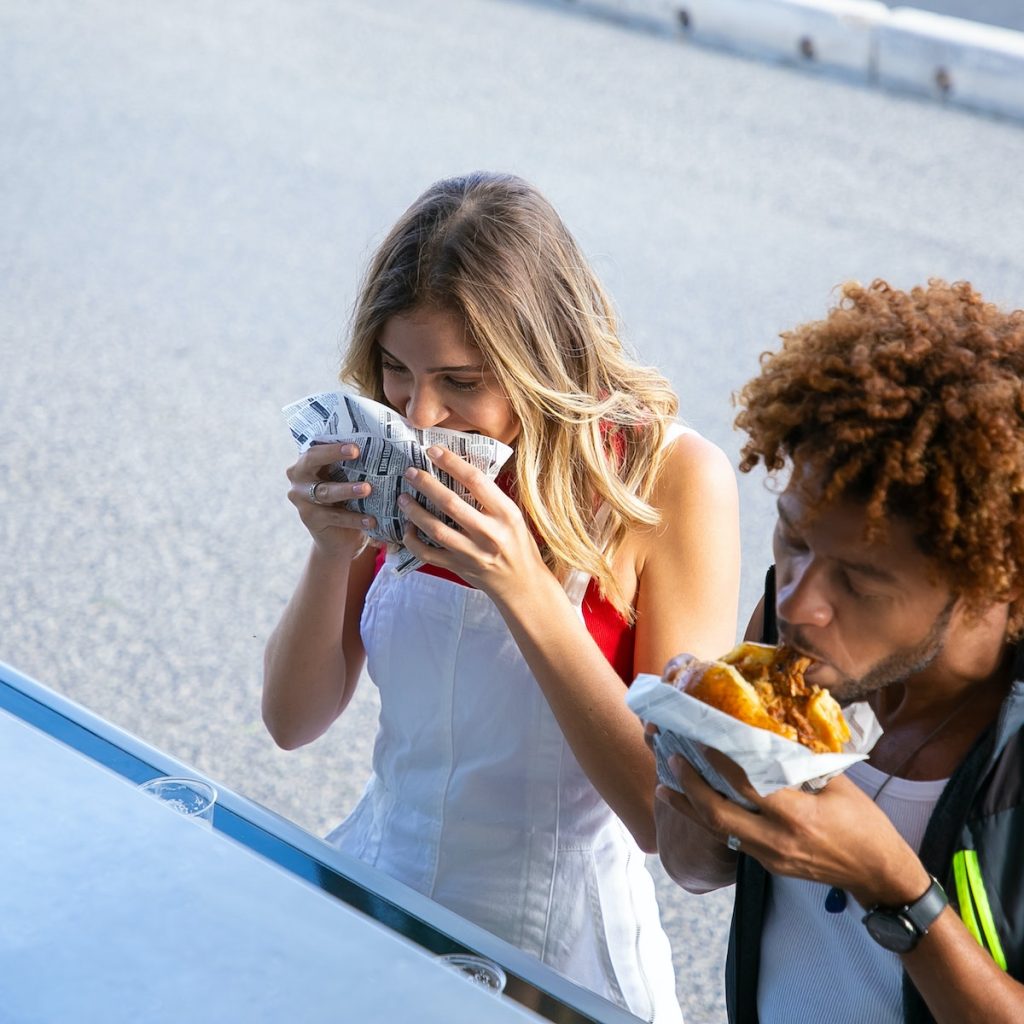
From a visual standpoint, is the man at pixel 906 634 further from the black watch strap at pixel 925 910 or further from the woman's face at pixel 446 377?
the woman's face at pixel 446 377

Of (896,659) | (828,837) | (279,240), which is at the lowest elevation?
(279,240)

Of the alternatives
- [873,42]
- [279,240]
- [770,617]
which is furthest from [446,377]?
[873,42]

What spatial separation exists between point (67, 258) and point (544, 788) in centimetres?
454

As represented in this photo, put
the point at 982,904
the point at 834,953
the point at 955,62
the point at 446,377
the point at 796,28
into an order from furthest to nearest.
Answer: the point at 796,28, the point at 955,62, the point at 446,377, the point at 834,953, the point at 982,904

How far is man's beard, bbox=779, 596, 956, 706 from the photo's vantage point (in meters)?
1.35

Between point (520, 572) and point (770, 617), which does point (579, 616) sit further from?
point (770, 617)

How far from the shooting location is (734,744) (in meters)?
1.26

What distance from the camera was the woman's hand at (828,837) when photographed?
4.20 feet

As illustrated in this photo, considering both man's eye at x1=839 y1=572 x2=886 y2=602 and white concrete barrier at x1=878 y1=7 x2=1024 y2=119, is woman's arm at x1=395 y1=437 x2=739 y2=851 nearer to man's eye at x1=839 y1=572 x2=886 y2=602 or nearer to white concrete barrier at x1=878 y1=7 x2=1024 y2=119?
man's eye at x1=839 y1=572 x2=886 y2=602

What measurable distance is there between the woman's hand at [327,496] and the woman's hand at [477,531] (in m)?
0.09

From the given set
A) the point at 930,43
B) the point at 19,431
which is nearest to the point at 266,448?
the point at 19,431

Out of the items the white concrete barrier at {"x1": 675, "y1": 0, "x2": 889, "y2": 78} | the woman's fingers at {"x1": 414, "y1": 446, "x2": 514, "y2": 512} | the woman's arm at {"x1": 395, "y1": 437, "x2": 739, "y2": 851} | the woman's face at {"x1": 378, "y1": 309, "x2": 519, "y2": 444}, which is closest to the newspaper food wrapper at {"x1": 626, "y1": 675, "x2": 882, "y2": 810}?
the woman's arm at {"x1": 395, "y1": 437, "x2": 739, "y2": 851}

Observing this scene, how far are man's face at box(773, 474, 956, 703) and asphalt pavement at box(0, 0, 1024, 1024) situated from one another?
5.01 ft

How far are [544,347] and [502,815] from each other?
2.16 feet
